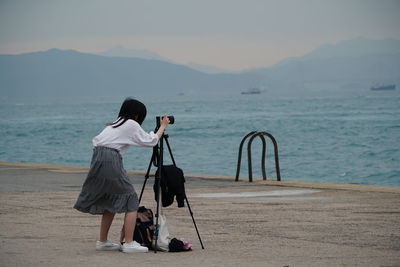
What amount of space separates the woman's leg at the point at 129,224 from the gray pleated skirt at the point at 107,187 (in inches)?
→ 1.7

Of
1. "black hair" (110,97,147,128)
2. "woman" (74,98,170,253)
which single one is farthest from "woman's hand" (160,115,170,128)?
"black hair" (110,97,147,128)

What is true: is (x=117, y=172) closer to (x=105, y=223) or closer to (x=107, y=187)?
(x=107, y=187)

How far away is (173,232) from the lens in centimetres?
992

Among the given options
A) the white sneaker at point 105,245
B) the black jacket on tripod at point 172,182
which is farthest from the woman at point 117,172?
the black jacket on tripod at point 172,182

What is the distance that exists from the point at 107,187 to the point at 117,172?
162 millimetres

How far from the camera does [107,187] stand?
27.2 ft

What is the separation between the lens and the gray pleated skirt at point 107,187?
825 cm

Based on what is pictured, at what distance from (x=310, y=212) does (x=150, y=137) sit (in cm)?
400

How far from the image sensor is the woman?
27.1 feet

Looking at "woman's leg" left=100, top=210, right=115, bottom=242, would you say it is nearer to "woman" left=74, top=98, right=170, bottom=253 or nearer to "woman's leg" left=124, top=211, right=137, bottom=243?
"woman" left=74, top=98, right=170, bottom=253

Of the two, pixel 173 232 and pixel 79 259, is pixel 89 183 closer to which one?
Answer: pixel 79 259

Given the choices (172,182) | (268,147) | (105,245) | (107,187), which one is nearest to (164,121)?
(172,182)

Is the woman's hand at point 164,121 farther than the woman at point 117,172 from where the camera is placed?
Yes

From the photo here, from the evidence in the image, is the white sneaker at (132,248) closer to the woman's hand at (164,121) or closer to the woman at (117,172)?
the woman at (117,172)
